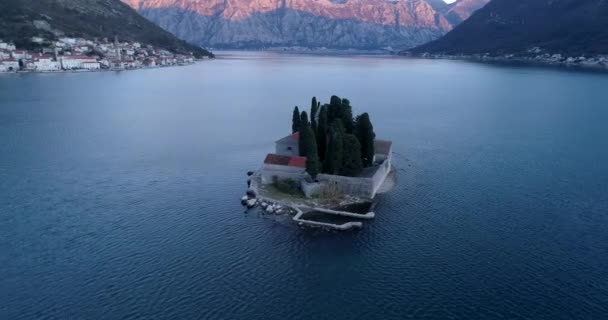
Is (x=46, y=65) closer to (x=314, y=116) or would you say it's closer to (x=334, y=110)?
(x=314, y=116)

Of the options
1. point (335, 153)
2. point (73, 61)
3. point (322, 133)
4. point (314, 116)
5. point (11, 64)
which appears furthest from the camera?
point (73, 61)

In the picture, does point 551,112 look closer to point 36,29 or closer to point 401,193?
point 401,193

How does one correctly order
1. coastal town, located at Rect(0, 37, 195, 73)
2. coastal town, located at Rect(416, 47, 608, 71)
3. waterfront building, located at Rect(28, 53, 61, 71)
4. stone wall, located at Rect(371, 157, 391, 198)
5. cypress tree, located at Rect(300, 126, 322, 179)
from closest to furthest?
cypress tree, located at Rect(300, 126, 322, 179)
stone wall, located at Rect(371, 157, 391, 198)
coastal town, located at Rect(0, 37, 195, 73)
waterfront building, located at Rect(28, 53, 61, 71)
coastal town, located at Rect(416, 47, 608, 71)

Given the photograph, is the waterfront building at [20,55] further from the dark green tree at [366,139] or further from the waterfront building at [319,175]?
the dark green tree at [366,139]

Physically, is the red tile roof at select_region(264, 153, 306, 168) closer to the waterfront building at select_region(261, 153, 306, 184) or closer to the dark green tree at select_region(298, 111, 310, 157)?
the waterfront building at select_region(261, 153, 306, 184)

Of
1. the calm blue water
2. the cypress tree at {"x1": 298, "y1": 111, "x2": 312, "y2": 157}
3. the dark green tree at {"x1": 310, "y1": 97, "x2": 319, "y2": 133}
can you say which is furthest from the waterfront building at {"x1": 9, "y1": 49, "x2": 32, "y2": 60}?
the cypress tree at {"x1": 298, "y1": 111, "x2": 312, "y2": 157}

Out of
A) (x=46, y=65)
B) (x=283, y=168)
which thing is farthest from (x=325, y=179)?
(x=46, y=65)

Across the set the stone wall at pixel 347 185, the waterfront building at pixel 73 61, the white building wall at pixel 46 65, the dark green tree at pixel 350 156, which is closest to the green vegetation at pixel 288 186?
the stone wall at pixel 347 185
